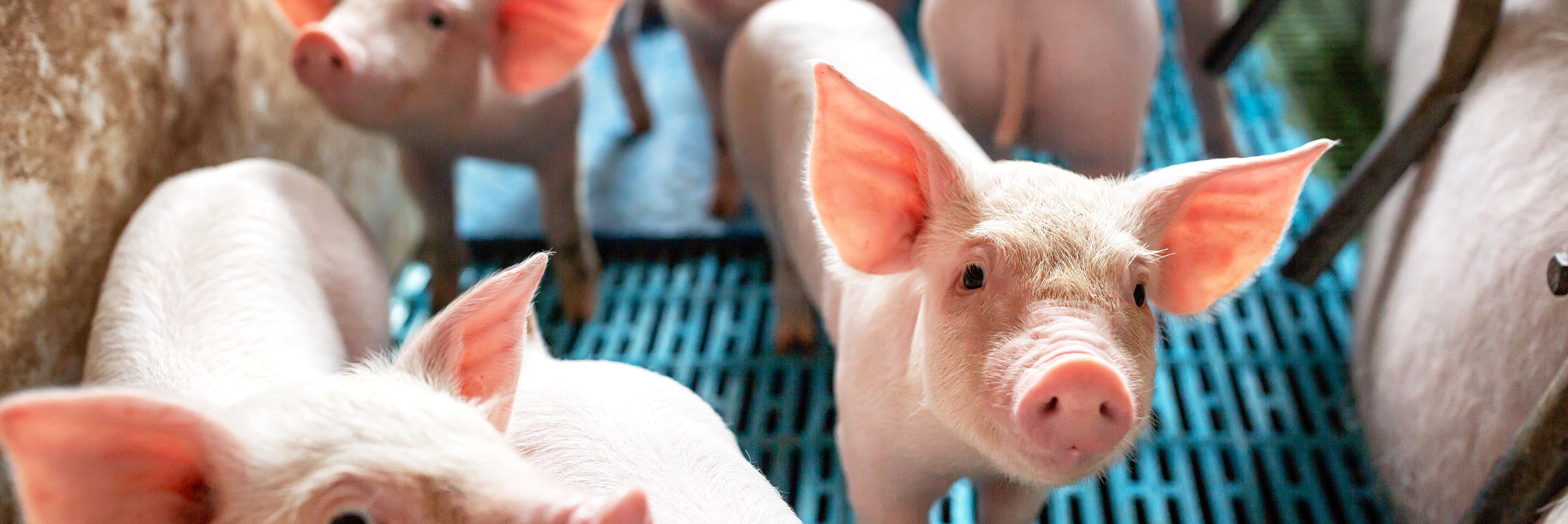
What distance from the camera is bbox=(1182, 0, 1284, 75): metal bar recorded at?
6.89ft

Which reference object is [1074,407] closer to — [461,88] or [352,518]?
[352,518]

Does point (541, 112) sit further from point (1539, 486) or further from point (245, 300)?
point (1539, 486)

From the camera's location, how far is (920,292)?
50.0 inches

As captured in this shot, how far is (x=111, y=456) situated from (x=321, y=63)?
95 cm

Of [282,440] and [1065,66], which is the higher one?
[282,440]

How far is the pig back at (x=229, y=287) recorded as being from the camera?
126cm

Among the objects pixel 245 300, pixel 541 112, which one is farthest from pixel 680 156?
pixel 245 300

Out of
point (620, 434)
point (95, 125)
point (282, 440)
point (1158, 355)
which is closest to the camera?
point (282, 440)

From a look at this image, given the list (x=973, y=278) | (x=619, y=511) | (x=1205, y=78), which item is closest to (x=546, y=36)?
(x=973, y=278)

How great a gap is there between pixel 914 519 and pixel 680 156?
4.75 ft

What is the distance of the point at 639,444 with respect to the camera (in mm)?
1160

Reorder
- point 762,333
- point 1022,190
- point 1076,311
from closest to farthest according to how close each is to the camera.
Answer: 1. point 1076,311
2. point 1022,190
3. point 762,333

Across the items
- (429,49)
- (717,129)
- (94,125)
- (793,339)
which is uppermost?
(94,125)

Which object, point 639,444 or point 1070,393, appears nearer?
point 1070,393
